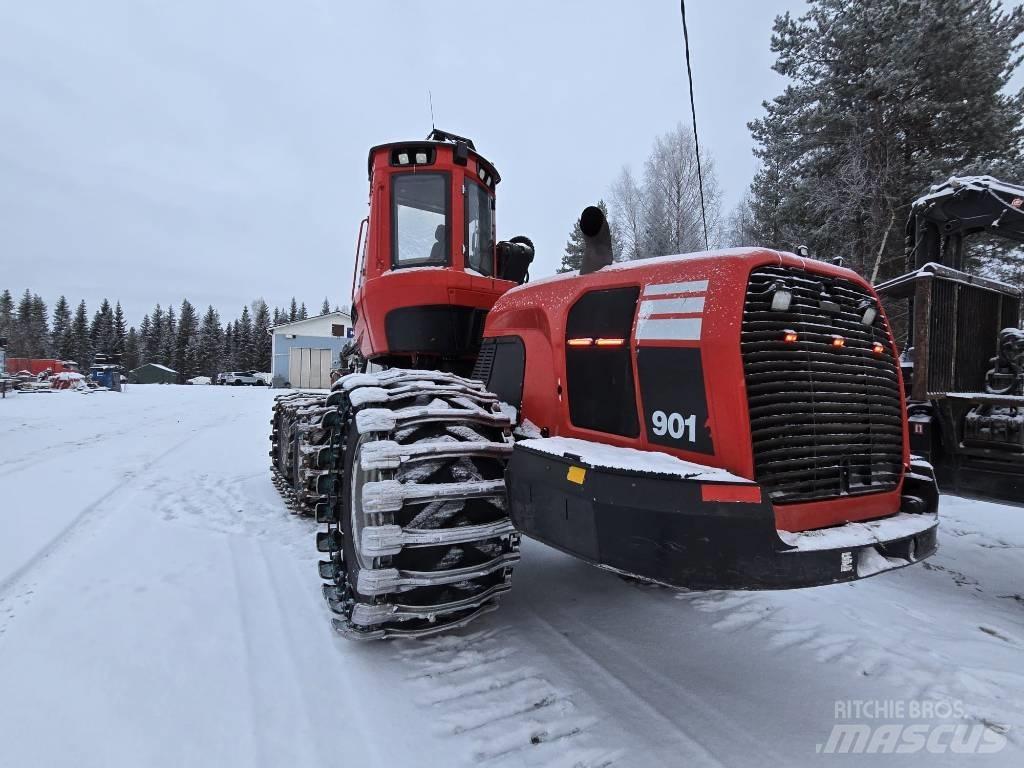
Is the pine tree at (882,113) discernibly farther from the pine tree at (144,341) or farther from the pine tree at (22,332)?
the pine tree at (144,341)

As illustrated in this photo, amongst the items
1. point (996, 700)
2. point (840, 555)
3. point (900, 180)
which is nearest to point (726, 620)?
point (996, 700)

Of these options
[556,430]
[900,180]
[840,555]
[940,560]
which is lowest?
[940,560]

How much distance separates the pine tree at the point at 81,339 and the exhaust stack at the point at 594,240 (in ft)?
255

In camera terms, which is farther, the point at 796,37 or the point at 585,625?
the point at 796,37

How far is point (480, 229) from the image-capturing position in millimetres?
4391

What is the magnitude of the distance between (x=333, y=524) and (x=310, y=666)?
2.65 feet

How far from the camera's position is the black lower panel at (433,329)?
405 centimetres

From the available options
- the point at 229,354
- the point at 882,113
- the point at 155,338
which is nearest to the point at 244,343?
the point at 229,354

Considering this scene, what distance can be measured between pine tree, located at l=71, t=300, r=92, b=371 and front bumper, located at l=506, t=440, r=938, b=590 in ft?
256

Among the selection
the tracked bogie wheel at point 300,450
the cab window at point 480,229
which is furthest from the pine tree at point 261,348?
the cab window at point 480,229

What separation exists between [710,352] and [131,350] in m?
86.0

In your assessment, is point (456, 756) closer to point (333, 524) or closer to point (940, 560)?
point (333, 524)

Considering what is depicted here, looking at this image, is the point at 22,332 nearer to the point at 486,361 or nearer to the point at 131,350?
the point at 131,350

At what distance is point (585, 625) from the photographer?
3113mm
